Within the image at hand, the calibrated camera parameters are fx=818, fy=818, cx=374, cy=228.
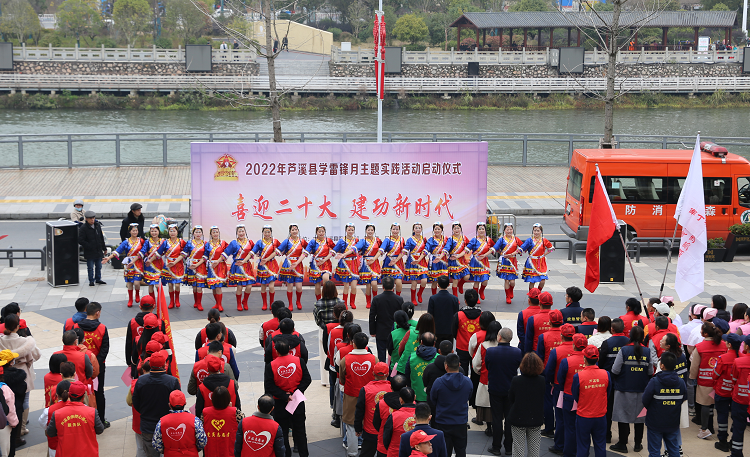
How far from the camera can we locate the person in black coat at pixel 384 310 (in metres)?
10.6

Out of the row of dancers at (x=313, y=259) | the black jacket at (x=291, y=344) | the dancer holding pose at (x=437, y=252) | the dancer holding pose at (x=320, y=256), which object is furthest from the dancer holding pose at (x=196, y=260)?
the black jacket at (x=291, y=344)

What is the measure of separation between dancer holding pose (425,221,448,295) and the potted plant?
281 inches

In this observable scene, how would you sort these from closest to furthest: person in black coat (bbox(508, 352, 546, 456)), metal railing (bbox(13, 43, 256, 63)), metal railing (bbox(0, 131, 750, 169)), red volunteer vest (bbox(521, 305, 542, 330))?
person in black coat (bbox(508, 352, 546, 456))
red volunteer vest (bbox(521, 305, 542, 330))
metal railing (bbox(0, 131, 750, 169))
metal railing (bbox(13, 43, 256, 63))

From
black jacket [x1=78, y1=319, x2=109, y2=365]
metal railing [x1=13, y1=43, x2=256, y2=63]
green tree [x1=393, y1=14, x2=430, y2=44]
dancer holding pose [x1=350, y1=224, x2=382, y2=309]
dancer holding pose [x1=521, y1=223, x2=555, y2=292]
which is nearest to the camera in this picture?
black jacket [x1=78, y1=319, x2=109, y2=365]

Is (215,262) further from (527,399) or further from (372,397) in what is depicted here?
(527,399)

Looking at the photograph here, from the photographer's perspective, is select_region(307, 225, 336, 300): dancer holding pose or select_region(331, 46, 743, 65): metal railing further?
select_region(331, 46, 743, 65): metal railing

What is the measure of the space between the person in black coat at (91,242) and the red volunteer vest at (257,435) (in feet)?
30.6

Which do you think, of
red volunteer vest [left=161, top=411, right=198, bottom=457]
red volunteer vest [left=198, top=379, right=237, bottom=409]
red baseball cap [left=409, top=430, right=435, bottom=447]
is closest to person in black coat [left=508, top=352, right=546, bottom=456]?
red baseball cap [left=409, top=430, right=435, bottom=447]

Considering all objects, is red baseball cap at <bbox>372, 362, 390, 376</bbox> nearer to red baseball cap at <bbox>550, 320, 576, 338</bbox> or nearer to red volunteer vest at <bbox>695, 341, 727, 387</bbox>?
red baseball cap at <bbox>550, 320, 576, 338</bbox>

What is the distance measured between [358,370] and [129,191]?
1806 cm

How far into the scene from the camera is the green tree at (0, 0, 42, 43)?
6172 cm

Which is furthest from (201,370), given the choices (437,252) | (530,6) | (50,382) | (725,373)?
(530,6)

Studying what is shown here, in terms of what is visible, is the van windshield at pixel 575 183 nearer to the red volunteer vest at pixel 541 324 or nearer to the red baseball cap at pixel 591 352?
the red volunteer vest at pixel 541 324

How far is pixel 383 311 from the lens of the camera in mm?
10641
